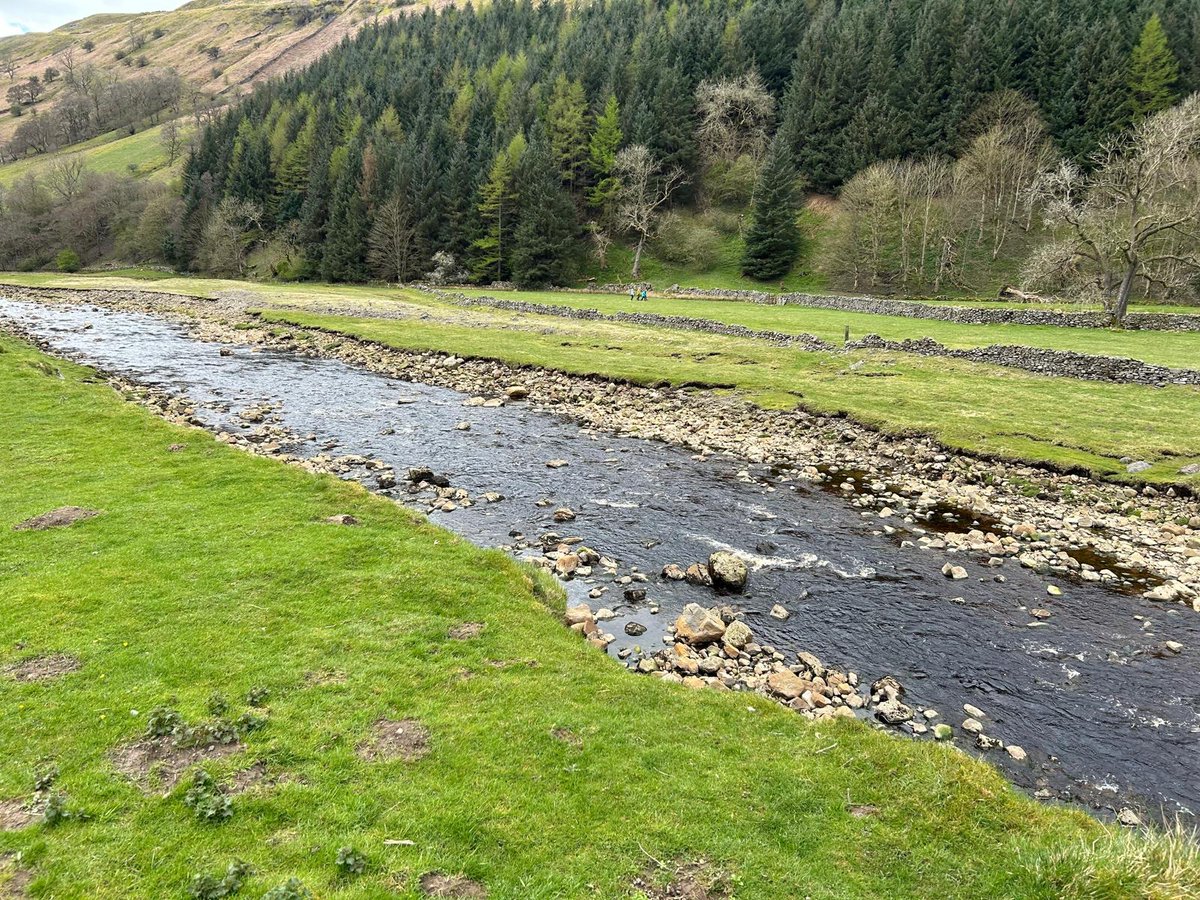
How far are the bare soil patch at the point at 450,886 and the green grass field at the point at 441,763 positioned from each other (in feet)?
0.32

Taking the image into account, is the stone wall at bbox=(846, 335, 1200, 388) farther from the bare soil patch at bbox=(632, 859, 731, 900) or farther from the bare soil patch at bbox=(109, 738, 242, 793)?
the bare soil patch at bbox=(109, 738, 242, 793)

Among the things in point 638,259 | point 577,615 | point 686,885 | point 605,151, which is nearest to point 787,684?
point 577,615

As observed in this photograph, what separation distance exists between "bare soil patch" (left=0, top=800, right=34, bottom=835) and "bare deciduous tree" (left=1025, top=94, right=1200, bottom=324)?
66.7m

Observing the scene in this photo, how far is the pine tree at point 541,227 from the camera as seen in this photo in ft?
321

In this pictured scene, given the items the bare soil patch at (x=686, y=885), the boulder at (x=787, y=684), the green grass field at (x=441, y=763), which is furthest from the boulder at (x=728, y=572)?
the bare soil patch at (x=686, y=885)

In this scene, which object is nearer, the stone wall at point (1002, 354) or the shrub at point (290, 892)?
the shrub at point (290, 892)

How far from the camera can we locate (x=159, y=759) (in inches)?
331

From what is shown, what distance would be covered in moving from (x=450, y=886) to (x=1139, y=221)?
67729mm

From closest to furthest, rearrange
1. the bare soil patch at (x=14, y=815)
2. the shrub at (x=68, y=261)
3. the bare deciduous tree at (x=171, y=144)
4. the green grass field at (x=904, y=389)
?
the bare soil patch at (x=14, y=815)
the green grass field at (x=904, y=389)
the shrub at (x=68, y=261)
the bare deciduous tree at (x=171, y=144)

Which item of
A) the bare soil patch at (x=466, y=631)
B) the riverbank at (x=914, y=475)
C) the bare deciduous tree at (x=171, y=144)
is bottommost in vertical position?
the bare soil patch at (x=466, y=631)

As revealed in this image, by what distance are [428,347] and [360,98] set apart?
428 feet

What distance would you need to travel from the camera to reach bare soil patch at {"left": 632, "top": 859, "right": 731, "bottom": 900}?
700 centimetres

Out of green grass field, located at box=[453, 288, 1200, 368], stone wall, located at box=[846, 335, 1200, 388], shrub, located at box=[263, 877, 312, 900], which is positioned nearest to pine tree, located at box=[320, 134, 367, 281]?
green grass field, located at box=[453, 288, 1200, 368]

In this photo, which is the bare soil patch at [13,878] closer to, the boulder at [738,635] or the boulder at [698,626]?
the boulder at [698,626]
